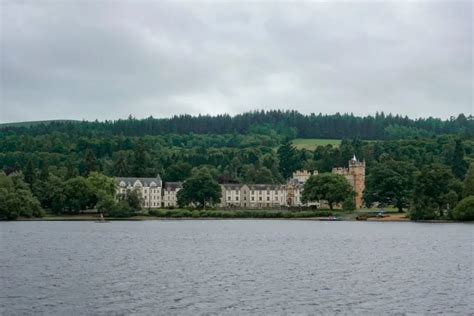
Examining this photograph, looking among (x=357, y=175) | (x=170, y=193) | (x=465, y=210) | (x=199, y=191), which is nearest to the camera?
(x=465, y=210)

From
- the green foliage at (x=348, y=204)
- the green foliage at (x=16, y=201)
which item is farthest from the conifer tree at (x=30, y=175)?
the green foliage at (x=348, y=204)

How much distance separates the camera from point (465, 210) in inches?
4806

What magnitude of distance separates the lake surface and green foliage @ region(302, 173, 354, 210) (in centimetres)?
6793

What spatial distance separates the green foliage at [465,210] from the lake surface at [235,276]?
35454mm

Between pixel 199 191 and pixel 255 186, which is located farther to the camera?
pixel 255 186

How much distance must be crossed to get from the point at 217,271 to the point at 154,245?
988 inches

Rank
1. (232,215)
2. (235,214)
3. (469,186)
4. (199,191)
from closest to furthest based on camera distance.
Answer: (469,186) < (232,215) < (235,214) < (199,191)

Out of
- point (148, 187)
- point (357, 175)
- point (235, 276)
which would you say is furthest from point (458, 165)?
point (235, 276)

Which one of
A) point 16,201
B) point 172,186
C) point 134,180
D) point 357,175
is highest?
point 357,175

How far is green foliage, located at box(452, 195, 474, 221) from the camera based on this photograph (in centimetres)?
12106

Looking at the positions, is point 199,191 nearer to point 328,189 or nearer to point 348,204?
point 328,189

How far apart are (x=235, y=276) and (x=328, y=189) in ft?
351

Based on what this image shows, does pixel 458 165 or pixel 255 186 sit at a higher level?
pixel 458 165

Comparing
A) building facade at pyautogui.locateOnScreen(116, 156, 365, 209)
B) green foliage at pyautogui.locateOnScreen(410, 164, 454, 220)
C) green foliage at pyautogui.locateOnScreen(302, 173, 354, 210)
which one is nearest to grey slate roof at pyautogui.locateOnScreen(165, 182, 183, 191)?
building facade at pyautogui.locateOnScreen(116, 156, 365, 209)
